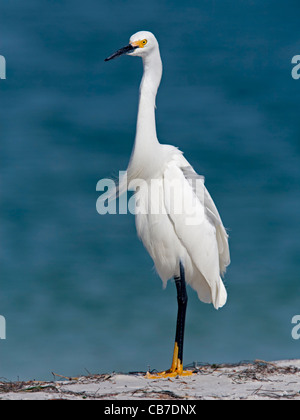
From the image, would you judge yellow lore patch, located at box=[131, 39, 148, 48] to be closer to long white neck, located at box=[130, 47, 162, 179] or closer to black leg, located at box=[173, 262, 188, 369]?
long white neck, located at box=[130, 47, 162, 179]

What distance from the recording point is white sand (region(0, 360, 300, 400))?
16.5ft

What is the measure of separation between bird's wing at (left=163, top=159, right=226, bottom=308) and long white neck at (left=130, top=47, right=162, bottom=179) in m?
0.23

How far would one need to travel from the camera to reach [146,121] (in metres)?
6.37

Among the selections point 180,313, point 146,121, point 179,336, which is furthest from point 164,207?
point 179,336

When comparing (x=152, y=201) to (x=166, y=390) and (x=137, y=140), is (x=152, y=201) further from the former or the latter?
(x=166, y=390)

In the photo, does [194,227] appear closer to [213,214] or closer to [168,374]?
[213,214]

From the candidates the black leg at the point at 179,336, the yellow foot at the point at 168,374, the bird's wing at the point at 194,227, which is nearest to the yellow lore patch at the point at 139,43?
the bird's wing at the point at 194,227

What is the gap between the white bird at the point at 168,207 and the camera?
6293 millimetres

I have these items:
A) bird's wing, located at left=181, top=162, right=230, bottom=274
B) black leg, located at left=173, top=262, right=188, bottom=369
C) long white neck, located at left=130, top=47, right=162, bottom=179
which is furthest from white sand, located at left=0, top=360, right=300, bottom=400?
long white neck, located at left=130, top=47, right=162, bottom=179

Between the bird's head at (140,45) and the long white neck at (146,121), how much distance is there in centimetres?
5

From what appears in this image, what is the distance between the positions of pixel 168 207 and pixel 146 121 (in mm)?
820

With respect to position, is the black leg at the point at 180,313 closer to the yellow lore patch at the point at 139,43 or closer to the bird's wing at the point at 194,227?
the bird's wing at the point at 194,227

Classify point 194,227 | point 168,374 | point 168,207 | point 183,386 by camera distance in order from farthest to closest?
point 194,227, point 168,207, point 168,374, point 183,386
